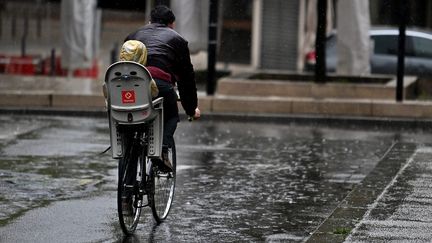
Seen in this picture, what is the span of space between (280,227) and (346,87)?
11678 millimetres

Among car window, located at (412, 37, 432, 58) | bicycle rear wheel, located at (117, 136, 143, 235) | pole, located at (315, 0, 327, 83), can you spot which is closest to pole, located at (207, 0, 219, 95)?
pole, located at (315, 0, 327, 83)

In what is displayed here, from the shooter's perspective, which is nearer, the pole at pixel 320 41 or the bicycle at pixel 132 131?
the bicycle at pixel 132 131

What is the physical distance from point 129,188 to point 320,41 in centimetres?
1290

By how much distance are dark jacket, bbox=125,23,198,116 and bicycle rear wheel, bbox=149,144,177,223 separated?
47cm

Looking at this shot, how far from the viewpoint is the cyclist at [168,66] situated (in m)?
9.83

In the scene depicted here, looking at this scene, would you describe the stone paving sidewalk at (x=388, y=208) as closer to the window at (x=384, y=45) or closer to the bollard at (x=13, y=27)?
the window at (x=384, y=45)

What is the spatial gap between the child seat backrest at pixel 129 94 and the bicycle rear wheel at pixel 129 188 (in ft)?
0.83

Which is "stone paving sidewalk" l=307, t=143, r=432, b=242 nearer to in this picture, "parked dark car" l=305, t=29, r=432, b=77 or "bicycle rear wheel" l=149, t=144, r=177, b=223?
"bicycle rear wheel" l=149, t=144, r=177, b=223

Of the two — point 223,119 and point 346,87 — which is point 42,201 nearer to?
point 223,119

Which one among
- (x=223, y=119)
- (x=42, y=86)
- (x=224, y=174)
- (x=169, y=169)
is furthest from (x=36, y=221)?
(x=42, y=86)

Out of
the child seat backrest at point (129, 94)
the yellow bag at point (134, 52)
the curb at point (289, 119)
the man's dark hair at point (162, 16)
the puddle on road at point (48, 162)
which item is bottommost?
the curb at point (289, 119)

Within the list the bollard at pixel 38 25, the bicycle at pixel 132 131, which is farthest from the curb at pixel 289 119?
the bollard at pixel 38 25

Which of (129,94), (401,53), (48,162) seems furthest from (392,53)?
(129,94)

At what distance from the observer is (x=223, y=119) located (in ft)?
66.2
